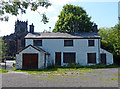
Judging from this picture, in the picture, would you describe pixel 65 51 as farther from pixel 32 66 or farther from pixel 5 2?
pixel 5 2

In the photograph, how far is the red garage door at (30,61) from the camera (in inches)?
887

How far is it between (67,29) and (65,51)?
60.2 ft

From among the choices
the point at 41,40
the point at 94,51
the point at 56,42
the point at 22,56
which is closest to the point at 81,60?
the point at 94,51

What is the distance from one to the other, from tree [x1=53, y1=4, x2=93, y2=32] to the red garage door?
21795 millimetres

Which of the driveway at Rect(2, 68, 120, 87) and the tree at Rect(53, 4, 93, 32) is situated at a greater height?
the tree at Rect(53, 4, 93, 32)

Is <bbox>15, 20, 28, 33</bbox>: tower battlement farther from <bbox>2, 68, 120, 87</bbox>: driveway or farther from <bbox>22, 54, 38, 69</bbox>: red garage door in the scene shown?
<bbox>2, 68, 120, 87</bbox>: driveway

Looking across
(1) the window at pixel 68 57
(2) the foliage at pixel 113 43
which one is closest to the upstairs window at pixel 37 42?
(1) the window at pixel 68 57

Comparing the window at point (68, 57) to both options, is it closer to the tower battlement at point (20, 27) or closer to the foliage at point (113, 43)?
the foliage at point (113, 43)

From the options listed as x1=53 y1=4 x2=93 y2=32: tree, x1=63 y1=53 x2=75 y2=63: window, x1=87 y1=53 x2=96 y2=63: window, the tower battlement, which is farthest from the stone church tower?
x1=87 y1=53 x2=96 y2=63: window

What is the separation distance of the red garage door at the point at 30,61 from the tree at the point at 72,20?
858 inches

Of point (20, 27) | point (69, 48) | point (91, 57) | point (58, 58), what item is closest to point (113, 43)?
point (91, 57)

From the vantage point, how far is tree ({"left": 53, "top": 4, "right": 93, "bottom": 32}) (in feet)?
143

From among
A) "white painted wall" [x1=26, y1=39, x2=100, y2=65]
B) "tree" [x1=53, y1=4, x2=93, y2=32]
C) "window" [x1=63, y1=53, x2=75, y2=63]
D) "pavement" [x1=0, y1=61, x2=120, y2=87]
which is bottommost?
"pavement" [x1=0, y1=61, x2=120, y2=87]

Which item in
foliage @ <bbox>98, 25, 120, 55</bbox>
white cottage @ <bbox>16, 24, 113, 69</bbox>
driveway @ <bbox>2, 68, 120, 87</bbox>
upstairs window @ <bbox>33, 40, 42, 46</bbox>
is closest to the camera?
driveway @ <bbox>2, 68, 120, 87</bbox>
